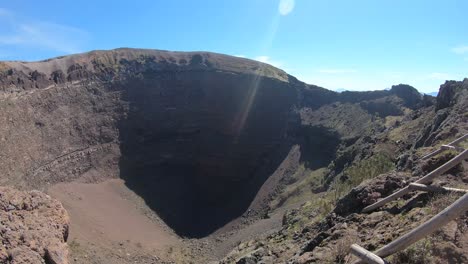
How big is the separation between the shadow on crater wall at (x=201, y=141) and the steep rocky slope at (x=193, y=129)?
0.59 ft

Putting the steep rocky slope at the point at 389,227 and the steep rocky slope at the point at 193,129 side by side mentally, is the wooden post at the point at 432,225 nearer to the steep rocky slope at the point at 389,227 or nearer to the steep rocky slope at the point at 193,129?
the steep rocky slope at the point at 389,227

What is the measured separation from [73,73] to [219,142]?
994 inches

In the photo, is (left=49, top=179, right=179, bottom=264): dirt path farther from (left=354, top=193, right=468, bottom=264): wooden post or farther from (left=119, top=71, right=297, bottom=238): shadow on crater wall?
(left=354, top=193, right=468, bottom=264): wooden post

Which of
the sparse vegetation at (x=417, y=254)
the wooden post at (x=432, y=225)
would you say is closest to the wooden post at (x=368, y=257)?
the wooden post at (x=432, y=225)

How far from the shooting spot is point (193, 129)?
66.2 m

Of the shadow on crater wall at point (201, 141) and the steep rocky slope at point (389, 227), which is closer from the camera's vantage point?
the steep rocky slope at point (389, 227)

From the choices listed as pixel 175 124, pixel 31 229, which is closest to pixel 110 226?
pixel 175 124

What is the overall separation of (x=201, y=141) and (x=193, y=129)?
8.36 feet

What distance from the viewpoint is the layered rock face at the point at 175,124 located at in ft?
165

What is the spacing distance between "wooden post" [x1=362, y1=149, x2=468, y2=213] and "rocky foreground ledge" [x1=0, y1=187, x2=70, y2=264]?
Result: 10.2m

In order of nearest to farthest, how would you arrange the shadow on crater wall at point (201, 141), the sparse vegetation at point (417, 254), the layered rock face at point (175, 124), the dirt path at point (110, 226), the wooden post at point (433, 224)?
1. the wooden post at point (433, 224)
2. the sparse vegetation at point (417, 254)
3. the dirt path at point (110, 226)
4. the layered rock face at point (175, 124)
5. the shadow on crater wall at point (201, 141)

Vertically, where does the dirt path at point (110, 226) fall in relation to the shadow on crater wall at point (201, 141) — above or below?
below

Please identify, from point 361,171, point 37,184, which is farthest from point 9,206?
point 37,184

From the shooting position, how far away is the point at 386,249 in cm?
795
